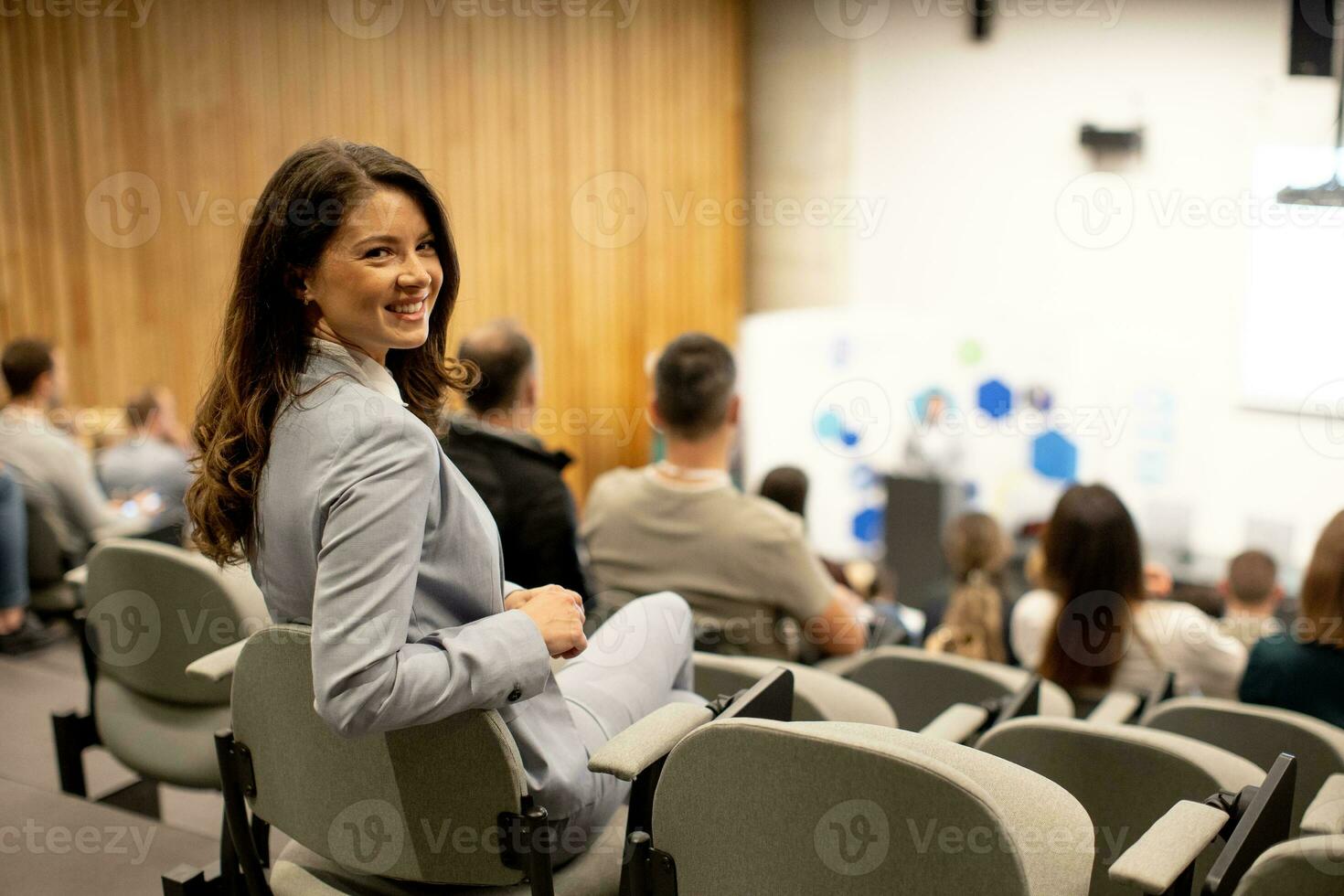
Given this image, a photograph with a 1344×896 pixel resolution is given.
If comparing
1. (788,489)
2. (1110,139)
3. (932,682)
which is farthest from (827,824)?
(1110,139)

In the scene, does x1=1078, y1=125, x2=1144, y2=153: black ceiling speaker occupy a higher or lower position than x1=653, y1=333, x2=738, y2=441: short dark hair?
higher

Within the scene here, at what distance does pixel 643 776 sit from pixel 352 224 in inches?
30.0

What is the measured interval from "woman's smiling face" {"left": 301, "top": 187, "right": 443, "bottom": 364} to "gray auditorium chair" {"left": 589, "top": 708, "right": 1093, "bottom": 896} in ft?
1.91

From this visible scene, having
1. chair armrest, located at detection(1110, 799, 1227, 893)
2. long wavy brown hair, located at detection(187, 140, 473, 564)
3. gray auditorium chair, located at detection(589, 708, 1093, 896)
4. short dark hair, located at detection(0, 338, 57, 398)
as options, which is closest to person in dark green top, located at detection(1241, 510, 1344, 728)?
chair armrest, located at detection(1110, 799, 1227, 893)

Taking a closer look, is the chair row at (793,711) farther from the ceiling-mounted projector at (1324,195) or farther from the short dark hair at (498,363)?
the ceiling-mounted projector at (1324,195)

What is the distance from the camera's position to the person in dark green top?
2.34 meters

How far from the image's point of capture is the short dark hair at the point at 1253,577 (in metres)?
3.25

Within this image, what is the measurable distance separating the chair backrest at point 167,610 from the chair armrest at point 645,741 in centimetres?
88

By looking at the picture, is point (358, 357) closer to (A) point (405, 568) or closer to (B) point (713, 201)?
(A) point (405, 568)

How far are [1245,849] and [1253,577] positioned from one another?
2057 mm

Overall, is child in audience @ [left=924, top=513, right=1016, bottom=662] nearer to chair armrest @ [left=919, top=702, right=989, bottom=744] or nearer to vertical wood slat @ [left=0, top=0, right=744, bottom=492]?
chair armrest @ [left=919, top=702, right=989, bottom=744]

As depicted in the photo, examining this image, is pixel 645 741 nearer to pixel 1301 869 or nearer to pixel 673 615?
pixel 673 615

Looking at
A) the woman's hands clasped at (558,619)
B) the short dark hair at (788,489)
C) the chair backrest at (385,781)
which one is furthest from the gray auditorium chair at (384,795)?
the short dark hair at (788,489)

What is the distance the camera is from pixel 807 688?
212 cm
